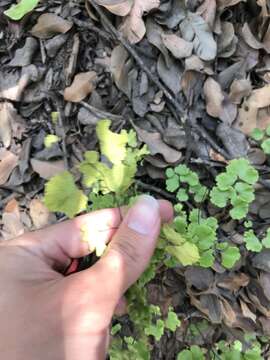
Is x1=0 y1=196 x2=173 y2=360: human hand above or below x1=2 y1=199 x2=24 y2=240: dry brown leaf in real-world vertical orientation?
above

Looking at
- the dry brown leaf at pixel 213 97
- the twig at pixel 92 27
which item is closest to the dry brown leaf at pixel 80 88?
the twig at pixel 92 27

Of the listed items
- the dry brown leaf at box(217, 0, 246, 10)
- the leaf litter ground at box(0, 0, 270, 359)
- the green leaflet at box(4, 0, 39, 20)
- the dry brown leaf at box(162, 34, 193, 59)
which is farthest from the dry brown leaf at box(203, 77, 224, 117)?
the green leaflet at box(4, 0, 39, 20)

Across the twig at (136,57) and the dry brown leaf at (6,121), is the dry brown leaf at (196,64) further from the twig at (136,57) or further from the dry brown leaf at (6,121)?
the dry brown leaf at (6,121)

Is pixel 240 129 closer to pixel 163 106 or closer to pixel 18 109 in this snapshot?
pixel 163 106

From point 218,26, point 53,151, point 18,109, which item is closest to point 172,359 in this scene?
point 53,151

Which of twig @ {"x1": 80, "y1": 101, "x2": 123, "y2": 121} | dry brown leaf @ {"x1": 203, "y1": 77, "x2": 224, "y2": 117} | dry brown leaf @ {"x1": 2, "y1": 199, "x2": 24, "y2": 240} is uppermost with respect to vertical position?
dry brown leaf @ {"x1": 203, "y1": 77, "x2": 224, "y2": 117}

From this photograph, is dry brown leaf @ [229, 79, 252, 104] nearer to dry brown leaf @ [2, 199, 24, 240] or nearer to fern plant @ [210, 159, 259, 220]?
fern plant @ [210, 159, 259, 220]

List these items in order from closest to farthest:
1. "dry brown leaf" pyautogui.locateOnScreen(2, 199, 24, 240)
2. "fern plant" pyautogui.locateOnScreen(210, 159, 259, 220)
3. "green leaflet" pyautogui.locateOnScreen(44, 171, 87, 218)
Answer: "green leaflet" pyautogui.locateOnScreen(44, 171, 87, 218), "fern plant" pyautogui.locateOnScreen(210, 159, 259, 220), "dry brown leaf" pyautogui.locateOnScreen(2, 199, 24, 240)

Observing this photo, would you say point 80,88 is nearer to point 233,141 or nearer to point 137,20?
point 137,20
